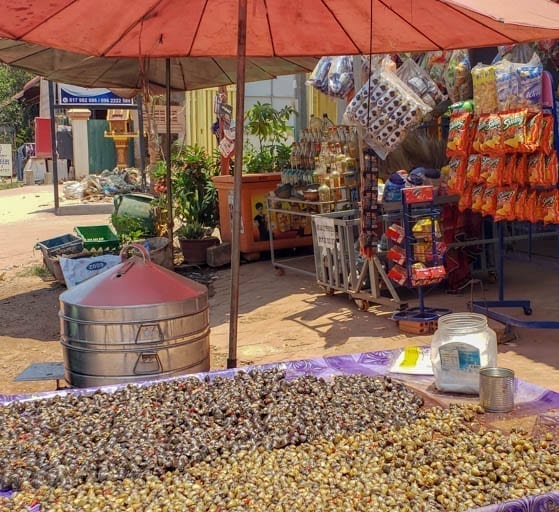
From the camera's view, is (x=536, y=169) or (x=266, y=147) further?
(x=266, y=147)

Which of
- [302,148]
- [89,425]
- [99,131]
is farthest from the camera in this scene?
[99,131]

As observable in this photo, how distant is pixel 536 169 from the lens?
17.7ft

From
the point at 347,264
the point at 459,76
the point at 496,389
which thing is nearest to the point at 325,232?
the point at 347,264

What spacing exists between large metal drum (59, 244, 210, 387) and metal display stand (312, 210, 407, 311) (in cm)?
317

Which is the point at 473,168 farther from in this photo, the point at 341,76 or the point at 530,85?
the point at 341,76

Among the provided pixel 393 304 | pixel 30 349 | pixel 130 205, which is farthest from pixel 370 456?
pixel 130 205

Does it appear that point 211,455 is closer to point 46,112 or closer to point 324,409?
point 324,409

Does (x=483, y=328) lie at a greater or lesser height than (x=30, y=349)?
greater

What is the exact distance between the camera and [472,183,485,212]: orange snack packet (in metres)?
6.01

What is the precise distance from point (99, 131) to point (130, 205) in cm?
1660

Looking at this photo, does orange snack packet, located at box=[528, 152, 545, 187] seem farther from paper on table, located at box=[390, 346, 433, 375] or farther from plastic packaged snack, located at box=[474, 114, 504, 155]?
paper on table, located at box=[390, 346, 433, 375]

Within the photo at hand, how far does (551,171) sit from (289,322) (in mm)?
2881

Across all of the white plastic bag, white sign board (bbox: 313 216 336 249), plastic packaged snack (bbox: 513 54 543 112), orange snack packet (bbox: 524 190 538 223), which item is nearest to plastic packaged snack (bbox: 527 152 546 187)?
orange snack packet (bbox: 524 190 538 223)

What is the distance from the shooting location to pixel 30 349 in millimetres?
7031
